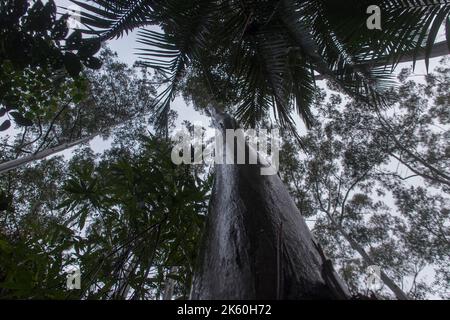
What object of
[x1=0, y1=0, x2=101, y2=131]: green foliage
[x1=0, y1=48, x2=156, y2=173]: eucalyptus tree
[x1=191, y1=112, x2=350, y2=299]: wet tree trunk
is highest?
[x1=0, y1=48, x2=156, y2=173]: eucalyptus tree

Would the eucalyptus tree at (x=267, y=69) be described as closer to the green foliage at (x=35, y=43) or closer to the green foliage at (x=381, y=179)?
the green foliage at (x=35, y=43)

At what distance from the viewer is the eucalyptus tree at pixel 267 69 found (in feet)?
2.47

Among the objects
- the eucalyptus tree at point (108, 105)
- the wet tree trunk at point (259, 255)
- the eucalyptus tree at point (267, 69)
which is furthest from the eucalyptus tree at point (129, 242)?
the eucalyptus tree at point (108, 105)

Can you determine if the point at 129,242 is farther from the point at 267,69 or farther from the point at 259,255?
the point at 267,69

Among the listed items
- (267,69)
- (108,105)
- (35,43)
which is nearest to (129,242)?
(35,43)

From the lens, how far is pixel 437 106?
9398mm

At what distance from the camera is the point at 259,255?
0.80m

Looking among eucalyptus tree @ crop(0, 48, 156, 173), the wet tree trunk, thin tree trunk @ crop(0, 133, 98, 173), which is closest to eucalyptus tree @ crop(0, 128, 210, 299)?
the wet tree trunk

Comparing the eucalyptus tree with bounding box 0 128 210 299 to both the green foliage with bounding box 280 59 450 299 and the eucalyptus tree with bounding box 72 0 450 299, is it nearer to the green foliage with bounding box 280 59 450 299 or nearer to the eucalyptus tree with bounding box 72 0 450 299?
the eucalyptus tree with bounding box 72 0 450 299

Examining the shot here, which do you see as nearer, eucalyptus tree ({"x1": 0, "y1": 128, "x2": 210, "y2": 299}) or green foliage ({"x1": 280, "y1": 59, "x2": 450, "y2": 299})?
eucalyptus tree ({"x1": 0, "y1": 128, "x2": 210, "y2": 299})

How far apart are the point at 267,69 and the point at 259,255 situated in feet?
6.55

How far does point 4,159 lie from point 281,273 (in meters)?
9.77

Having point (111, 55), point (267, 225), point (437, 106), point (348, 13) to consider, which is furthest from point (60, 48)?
point (437, 106)

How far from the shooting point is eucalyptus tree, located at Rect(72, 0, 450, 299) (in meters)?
0.75
